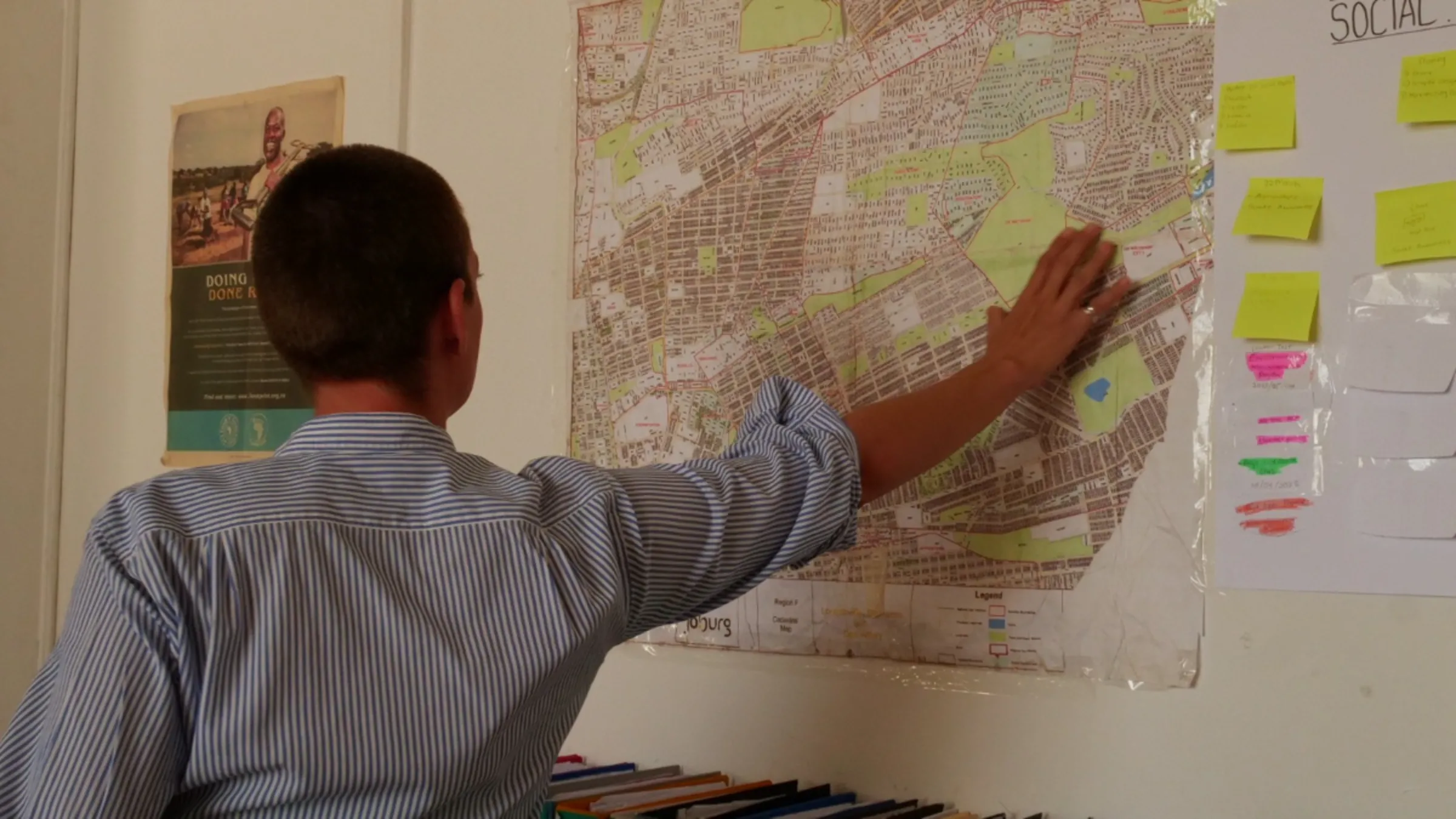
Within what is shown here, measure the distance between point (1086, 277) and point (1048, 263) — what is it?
48 millimetres

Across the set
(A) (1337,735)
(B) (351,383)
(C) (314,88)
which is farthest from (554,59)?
(A) (1337,735)

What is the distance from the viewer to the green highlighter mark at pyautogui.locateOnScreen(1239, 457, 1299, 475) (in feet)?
4.70

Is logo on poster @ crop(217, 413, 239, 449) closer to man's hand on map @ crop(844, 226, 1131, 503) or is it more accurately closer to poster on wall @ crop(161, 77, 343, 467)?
poster on wall @ crop(161, 77, 343, 467)

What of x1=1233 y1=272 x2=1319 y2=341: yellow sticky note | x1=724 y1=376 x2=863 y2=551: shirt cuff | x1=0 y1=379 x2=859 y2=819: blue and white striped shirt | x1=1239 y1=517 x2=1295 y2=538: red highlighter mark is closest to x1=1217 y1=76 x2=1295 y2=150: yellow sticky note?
x1=1233 y1=272 x2=1319 y2=341: yellow sticky note

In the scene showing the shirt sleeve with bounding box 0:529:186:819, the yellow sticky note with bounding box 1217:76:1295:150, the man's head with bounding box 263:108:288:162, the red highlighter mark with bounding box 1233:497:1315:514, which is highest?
the man's head with bounding box 263:108:288:162

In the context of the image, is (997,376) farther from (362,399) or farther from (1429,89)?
(362,399)

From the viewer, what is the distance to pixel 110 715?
3.18ft

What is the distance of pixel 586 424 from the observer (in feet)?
6.53

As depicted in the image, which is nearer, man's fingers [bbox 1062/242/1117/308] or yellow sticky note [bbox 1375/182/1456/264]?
yellow sticky note [bbox 1375/182/1456/264]

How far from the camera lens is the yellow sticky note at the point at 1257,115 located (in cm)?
146

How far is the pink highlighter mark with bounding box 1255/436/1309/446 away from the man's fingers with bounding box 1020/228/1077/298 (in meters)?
0.28

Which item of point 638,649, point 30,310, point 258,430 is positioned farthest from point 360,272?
point 30,310

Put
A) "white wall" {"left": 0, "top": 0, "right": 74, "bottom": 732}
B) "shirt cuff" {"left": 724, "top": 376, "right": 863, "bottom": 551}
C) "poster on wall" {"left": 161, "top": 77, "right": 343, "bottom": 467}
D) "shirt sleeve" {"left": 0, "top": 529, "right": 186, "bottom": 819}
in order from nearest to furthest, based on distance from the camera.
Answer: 1. "shirt sleeve" {"left": 0, "top": 529, "right": 186, "bottom": 819}
2. "shirt cuff" {"left": 724, "top": 376, "right": 863, "bottom": 551}
3. "poster on wall" {"left": 161, "top": 77, "right": 343, "bottom": 467}
4. "white wall" {"left": 0, "top": 0, "right": 74, "bottom": 732}

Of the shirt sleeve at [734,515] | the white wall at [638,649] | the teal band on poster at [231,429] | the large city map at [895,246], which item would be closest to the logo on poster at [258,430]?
the teal band on poster at [231,429]
